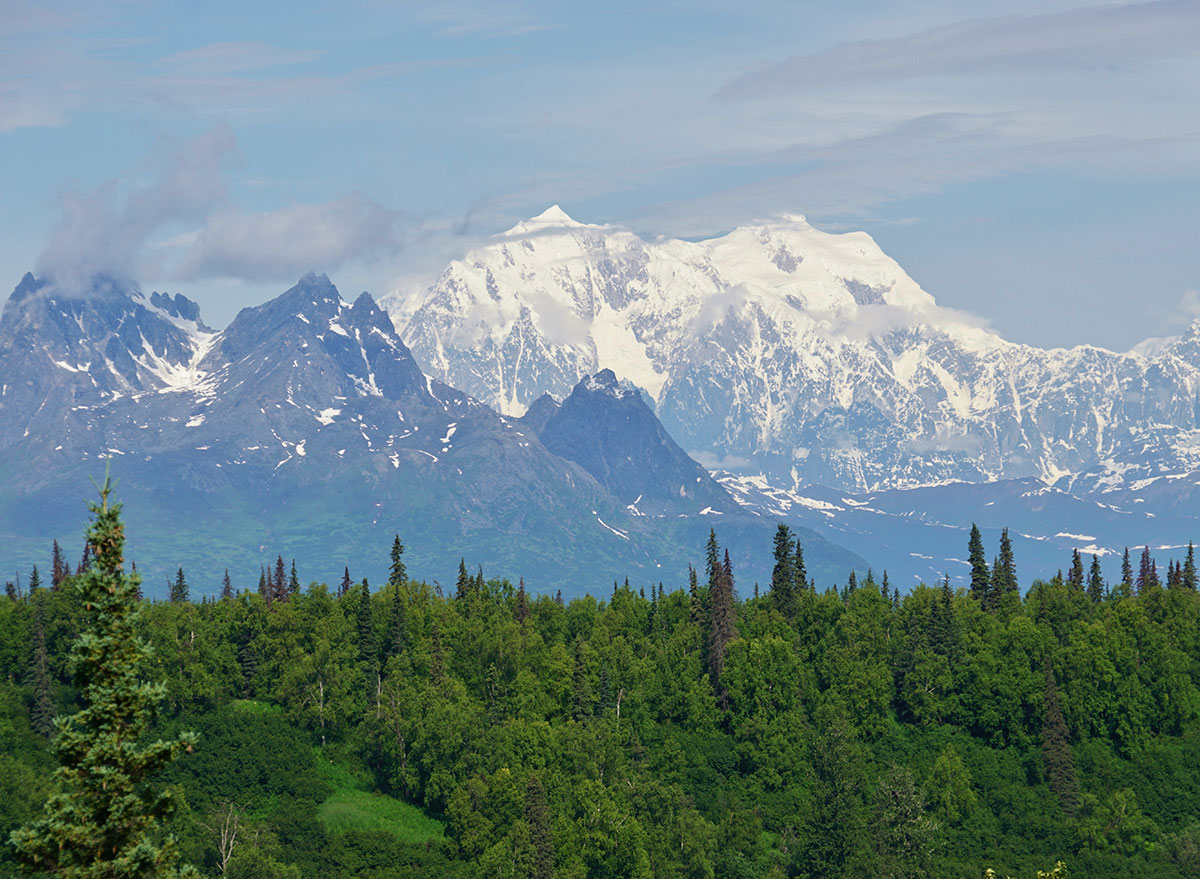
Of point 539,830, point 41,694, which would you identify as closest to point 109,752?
point 539,830

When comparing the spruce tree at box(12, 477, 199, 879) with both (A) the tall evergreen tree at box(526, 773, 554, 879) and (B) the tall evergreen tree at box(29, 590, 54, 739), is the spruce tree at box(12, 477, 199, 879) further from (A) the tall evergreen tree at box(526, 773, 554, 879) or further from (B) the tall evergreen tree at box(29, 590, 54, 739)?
(B) the tall evergreen tree at box(29, 590, 54, 739)

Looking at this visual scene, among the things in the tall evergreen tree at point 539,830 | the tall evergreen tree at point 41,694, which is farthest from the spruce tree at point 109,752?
the tall evergreen tree at point 41,694

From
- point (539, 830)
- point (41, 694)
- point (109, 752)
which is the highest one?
point (109, 752)

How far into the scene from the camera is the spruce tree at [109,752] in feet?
145

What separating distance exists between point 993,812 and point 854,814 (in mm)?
22849

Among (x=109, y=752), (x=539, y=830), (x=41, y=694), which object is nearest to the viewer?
(x=109, y=752)

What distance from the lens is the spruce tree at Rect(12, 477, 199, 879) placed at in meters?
44.1

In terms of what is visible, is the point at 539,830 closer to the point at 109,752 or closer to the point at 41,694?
the point at 41,694

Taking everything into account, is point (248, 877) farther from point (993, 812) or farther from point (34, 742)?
point (993, 812)

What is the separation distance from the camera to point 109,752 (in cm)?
4438

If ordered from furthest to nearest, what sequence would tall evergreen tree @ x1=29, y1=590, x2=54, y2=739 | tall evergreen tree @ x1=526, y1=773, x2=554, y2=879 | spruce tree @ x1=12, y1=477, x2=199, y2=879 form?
tall evergreen tree @ x1=29, y1=590, x2=54, y2=739
tall evergreen tree @ x1=526, y1=773, x2=554, y2=879
spruce tree @ x1=12, y1=477, x2=199, y2=879

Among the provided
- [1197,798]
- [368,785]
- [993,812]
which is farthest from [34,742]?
[1197,798]

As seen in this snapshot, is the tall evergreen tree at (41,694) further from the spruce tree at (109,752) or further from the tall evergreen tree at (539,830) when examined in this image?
the spruce tree at (109,752)

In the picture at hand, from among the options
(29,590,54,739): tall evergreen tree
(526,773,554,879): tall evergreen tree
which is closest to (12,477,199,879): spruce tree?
(526,773,554,879): tall evergreen tree
